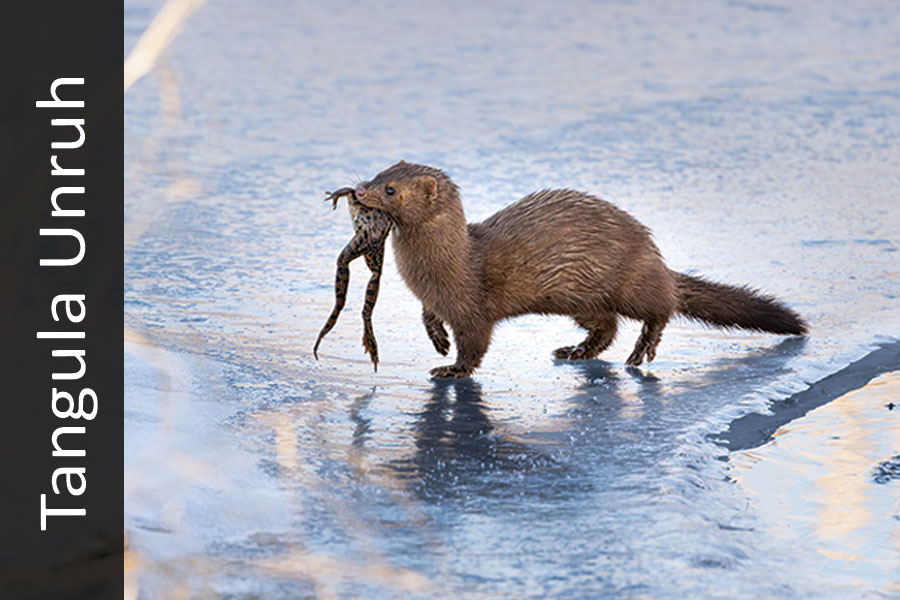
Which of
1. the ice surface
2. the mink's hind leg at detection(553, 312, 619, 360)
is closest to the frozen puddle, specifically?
the ice surface

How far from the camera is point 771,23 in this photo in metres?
11.7

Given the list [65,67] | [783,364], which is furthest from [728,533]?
[65,67]

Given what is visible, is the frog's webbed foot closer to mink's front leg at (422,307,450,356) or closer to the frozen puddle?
mink's front leg at (422,307,450,356)

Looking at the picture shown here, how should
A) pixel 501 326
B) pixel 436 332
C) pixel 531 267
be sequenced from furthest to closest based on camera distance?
pixel 501 326 < pixel 436 332 < pixel 531 267

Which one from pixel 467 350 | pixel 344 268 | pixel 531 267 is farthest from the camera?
pixel 531 267

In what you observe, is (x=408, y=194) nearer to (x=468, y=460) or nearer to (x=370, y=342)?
(x=370, y=342)

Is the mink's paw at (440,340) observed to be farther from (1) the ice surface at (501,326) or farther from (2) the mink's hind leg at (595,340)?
(2) the mink's hind leg at (595,340)

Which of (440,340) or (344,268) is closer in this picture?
(344,268)

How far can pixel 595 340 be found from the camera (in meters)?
5.00

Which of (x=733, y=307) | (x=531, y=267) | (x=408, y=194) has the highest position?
(x=408, y=194)

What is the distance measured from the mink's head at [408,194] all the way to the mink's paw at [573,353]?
0.72m

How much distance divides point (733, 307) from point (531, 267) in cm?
86

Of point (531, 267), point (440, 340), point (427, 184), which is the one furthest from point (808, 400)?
point (427, 184)

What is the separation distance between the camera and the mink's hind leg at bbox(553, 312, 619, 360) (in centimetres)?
497
